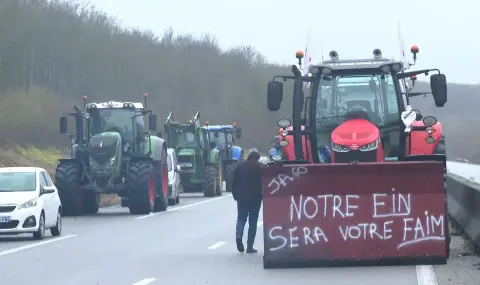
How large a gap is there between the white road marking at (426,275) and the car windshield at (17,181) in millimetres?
10551

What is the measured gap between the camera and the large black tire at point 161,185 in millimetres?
34000

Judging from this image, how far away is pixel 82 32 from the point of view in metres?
75.1

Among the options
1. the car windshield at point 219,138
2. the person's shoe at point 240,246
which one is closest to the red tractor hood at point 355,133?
the person's shoe at point 240,246

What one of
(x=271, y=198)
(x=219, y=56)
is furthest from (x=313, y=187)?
(x=219, y=56)

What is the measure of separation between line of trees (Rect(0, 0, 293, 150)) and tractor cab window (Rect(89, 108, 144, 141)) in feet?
75.7

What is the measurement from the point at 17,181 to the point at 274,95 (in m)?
9.28

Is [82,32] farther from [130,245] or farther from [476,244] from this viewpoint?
[476,244]

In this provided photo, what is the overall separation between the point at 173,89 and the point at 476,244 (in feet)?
254

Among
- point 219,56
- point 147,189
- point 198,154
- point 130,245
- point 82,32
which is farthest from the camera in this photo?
point 219,56

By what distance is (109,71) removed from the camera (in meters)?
79.0

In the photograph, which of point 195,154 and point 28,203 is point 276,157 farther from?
point 195,154

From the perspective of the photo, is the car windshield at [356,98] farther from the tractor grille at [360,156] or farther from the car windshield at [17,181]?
the car windshield at [17,181]

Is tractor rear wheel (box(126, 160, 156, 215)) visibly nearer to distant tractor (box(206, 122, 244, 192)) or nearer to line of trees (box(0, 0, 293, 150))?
distant tractor (box(206, 122, 244, 192))

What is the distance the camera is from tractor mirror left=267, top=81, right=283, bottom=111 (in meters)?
16.5
